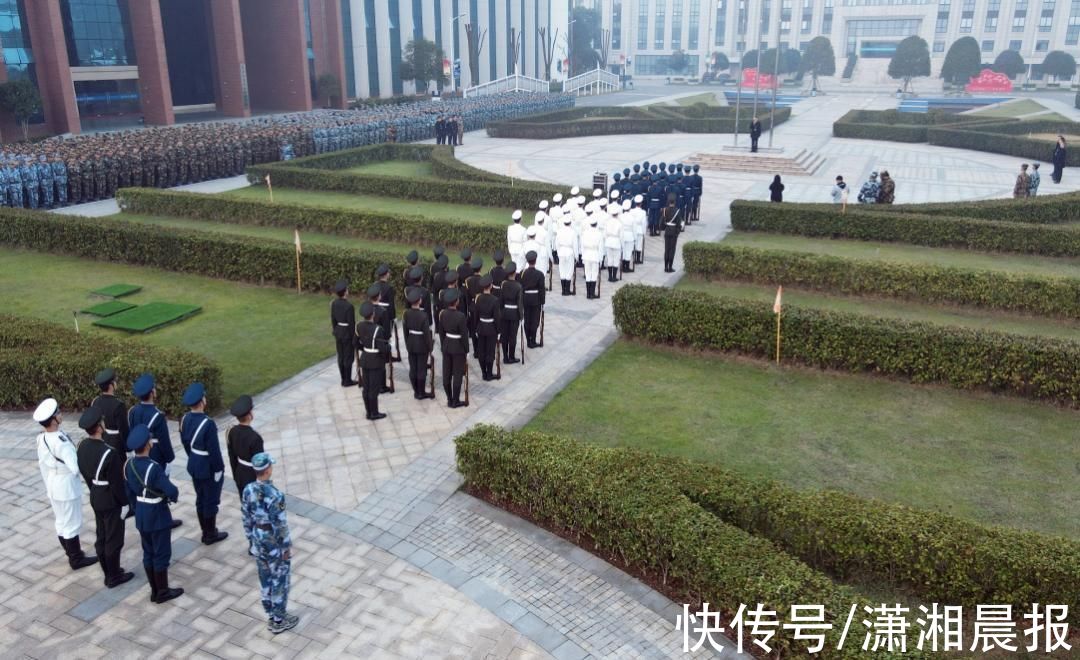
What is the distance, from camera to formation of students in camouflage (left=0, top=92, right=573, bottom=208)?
22062mm

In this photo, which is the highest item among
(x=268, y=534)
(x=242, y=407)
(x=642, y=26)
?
(x=642, y=26)

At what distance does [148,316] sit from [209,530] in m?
7.05

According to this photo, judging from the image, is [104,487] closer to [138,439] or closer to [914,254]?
[138,439]

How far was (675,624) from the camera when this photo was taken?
6176 mm

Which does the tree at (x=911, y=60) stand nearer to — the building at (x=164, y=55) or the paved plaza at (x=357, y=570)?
the building at (x=164, y=55)

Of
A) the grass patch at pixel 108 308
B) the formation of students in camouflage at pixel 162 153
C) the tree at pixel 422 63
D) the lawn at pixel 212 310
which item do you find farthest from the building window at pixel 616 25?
the grass patch at pixel 108 308

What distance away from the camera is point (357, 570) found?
685cm

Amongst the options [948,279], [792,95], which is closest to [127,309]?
[948,279]

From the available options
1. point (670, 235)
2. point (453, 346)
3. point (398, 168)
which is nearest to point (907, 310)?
point (670, 235)

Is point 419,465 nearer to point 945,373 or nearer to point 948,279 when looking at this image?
point 945,373

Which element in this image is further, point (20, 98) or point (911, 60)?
point (911, 60)

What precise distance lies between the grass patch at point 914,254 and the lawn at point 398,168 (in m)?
13.4

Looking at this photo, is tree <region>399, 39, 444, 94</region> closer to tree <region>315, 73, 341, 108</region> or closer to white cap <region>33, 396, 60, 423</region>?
tree <region>315, 73, 341, 108</region>

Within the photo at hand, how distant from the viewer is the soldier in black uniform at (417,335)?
9.82 metres
